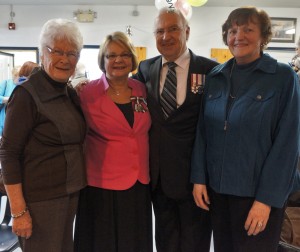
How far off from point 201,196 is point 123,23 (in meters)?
4.98

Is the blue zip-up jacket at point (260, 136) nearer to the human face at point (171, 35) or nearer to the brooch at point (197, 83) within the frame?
the brooch at point (197, 83)

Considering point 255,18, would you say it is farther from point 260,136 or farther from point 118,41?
point 118,41

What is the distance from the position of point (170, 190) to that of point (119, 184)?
0.29 metres

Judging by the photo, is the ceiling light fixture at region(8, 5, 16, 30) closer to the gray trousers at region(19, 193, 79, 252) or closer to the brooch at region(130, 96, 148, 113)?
the brooch at region(130, 96, 148, 113)

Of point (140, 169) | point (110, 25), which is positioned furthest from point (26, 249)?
point (110, 25)

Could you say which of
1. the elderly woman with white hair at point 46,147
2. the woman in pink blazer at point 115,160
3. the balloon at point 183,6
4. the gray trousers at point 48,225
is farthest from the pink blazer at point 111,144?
the balloon at point 183,6

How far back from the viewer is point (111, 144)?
150 cm

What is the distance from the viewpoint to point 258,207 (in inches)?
48.9

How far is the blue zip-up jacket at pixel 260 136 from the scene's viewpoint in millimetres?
1207

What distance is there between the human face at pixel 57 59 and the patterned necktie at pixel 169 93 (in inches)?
22.2

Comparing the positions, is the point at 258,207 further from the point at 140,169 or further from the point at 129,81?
the point at 129,81

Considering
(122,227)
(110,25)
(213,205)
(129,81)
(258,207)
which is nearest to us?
(258,207)

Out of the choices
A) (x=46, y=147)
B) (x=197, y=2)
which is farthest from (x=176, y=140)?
(x=197, y=2)

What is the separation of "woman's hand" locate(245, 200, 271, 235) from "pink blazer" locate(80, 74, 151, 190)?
59 cm
